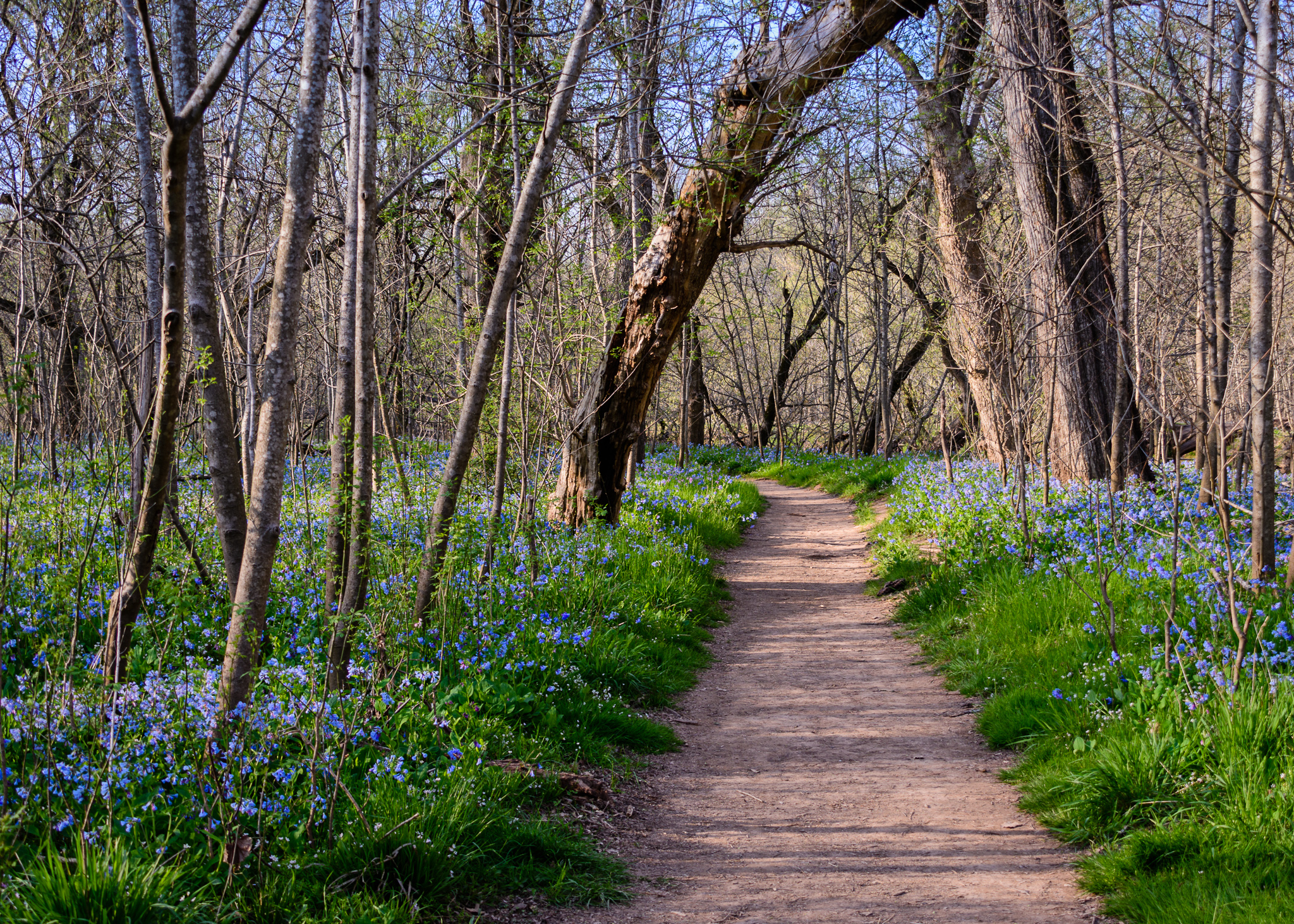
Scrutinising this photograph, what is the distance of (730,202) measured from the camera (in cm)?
774

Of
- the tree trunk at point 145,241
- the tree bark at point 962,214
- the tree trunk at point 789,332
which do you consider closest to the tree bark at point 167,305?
the tree trunk at point 145,241

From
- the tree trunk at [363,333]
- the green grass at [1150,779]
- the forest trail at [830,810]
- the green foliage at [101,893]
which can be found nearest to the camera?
the green foliage at [101,893]

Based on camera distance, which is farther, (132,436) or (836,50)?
(836,50)

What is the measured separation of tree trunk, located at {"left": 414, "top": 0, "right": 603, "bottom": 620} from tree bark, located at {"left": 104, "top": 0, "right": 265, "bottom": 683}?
129 centimetres

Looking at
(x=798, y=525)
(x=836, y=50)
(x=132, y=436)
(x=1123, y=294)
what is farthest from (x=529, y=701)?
(x=798, y=525)

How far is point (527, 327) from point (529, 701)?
12.1ft

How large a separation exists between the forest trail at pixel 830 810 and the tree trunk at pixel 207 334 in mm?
1925

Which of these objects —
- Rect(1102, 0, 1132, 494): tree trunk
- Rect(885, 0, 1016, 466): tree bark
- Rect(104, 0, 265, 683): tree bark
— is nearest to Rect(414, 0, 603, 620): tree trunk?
Rect(104, 0, 265, 683): tree bark

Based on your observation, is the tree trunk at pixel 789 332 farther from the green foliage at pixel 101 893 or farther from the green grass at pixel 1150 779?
the green foliage at pixel 101 893

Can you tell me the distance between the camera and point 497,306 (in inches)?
163

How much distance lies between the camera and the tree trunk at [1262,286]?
3887mm

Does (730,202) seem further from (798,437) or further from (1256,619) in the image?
(798,437)

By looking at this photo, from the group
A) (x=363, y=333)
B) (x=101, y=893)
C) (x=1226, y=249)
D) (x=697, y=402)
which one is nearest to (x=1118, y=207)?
(x=1226, y=249)

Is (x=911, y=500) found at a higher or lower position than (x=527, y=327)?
lower
